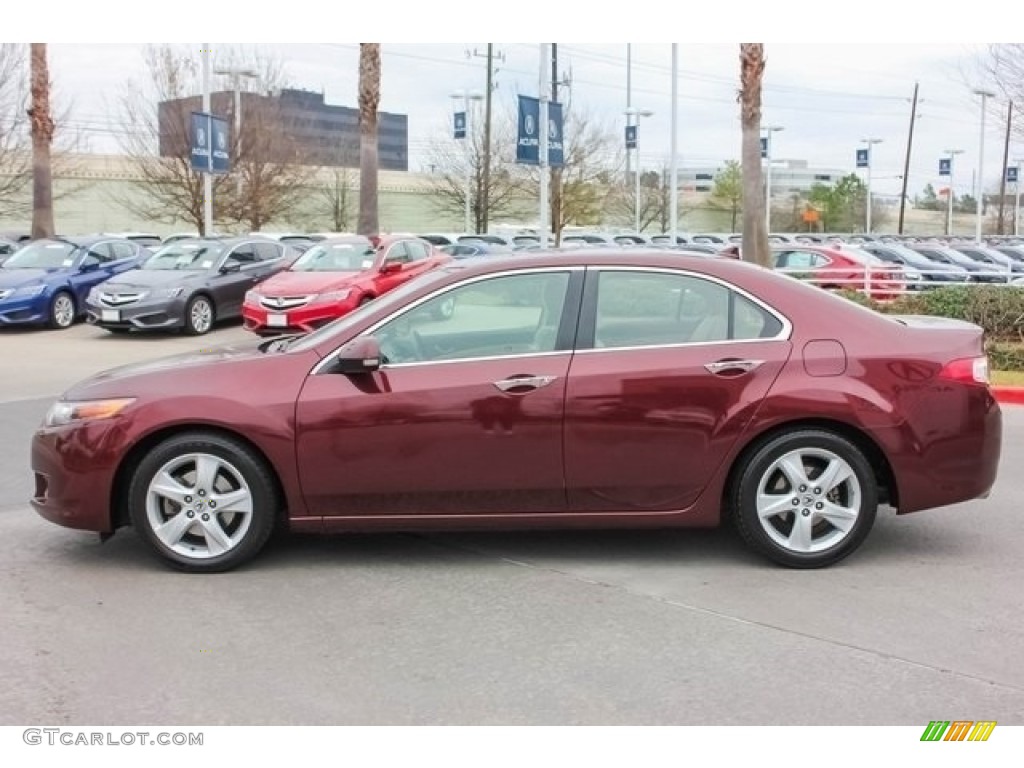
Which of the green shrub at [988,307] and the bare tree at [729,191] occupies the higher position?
the bare tree at [729,191]

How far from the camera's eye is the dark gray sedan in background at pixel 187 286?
16.3m

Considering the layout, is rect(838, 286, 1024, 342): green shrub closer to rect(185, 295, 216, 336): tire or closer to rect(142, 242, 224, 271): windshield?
rect(185, 295, 216, 336): tire

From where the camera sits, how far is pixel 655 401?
5.09 meters

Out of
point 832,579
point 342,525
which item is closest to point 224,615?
point 342,525

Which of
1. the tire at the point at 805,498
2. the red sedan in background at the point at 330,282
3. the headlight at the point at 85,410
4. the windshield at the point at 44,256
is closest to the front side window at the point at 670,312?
the tire at the point at 805,498

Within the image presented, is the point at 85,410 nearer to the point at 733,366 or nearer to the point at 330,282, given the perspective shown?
the point at 733,366

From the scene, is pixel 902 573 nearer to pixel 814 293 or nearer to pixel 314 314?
pixel 814 293

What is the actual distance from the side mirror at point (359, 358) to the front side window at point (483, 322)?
124mm

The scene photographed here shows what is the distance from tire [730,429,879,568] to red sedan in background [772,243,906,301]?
1457 centimetres

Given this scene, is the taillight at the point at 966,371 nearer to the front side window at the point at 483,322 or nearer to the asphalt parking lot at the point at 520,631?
the asphalt parking lot at the point at 520,631

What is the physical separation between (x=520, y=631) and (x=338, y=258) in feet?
42.4

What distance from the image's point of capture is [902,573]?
17.1ft

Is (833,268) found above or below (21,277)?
above

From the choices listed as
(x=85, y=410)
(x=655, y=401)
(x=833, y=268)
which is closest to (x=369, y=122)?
(x=833, y=268)
